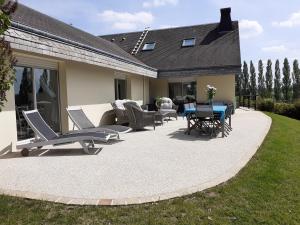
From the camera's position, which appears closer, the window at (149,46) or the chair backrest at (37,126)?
the chair backrest at (37,126)

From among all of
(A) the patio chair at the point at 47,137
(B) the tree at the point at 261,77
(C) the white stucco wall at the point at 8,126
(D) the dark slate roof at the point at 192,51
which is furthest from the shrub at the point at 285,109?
(B) the tree at the point at 261,77

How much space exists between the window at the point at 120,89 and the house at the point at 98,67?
2.2 inches

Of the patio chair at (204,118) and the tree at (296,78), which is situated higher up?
the tree at (296,78)

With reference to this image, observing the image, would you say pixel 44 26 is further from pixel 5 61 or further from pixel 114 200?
pixel 114 200

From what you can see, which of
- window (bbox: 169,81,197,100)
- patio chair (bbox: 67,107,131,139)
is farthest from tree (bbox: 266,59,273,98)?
patio chair (bbox: 67,107,131,139)

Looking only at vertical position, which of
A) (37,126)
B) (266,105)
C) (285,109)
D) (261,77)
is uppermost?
(261,77)

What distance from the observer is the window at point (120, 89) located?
15848 millimetres

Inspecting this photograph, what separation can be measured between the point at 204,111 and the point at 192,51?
13341mm

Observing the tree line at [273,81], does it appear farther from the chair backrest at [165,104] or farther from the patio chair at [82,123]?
the patio chair at [82,123]

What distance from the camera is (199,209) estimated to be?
4023mm

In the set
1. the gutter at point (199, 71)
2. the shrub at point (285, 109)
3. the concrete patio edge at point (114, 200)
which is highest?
the gutter at point (199, 71)

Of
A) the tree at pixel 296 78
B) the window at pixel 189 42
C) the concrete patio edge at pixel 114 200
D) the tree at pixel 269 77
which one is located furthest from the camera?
the tree at pixel 269 77

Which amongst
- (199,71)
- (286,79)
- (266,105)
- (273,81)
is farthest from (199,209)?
(273,81)

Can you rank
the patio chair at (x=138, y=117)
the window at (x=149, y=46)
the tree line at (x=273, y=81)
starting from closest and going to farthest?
the patio chair at (x=138, y=117) < the window at (x=149, y=46) < the tree line at (x=273, y=81)
